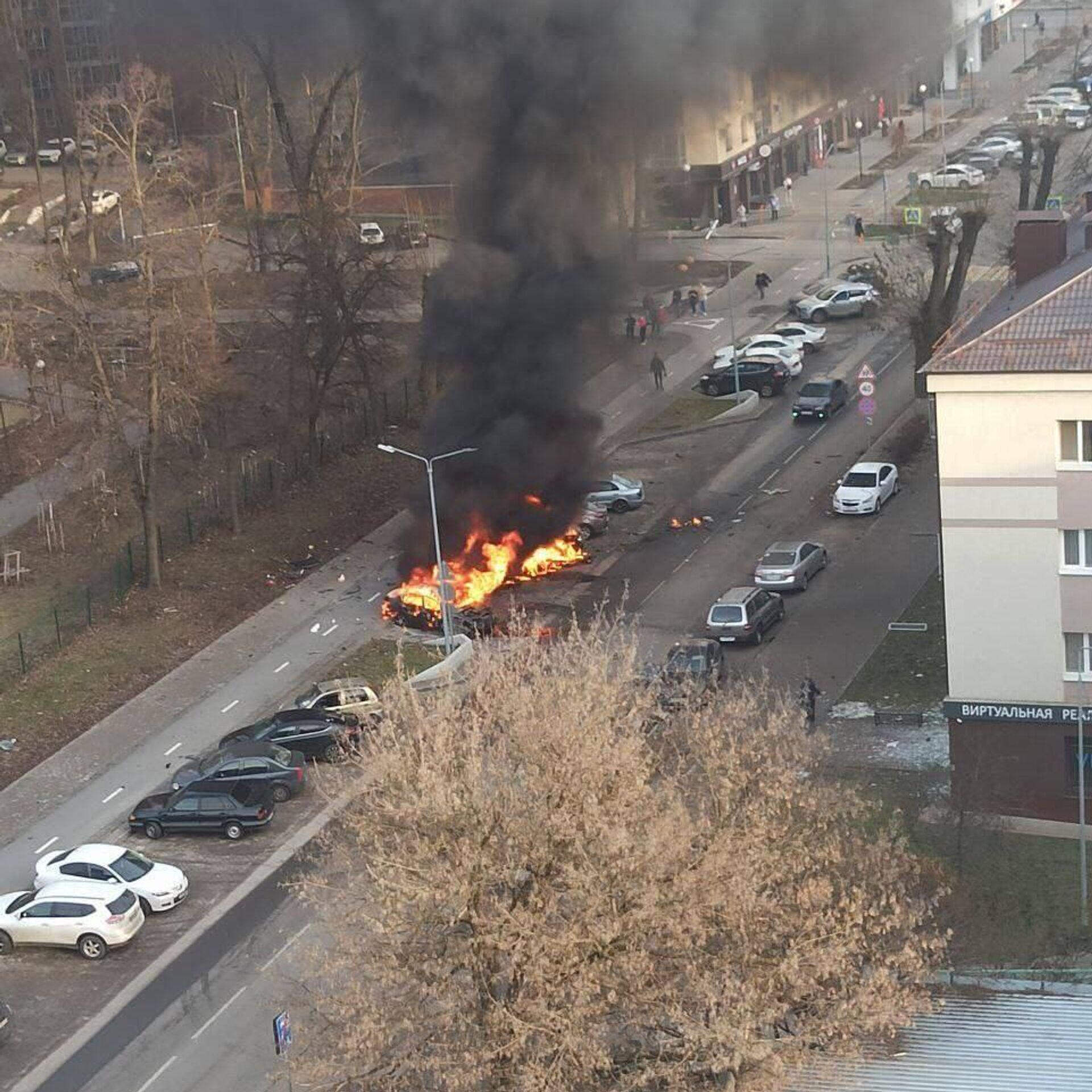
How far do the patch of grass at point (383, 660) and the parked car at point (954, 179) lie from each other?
4913cm

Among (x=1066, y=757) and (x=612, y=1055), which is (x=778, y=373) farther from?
(x=612, y=1055)

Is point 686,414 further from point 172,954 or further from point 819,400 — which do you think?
point 172,954

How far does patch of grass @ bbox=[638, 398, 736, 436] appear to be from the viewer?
65875mm

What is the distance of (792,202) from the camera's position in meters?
89.1

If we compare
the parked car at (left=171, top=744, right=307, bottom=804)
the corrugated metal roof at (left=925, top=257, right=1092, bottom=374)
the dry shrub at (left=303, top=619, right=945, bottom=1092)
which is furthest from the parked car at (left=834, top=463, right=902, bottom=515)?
the dry shrub at (left=303, top=619, right=945, bottom=1092)

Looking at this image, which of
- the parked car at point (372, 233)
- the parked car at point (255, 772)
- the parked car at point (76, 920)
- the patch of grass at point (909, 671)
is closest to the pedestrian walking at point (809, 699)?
the patch of grass at point (909, 671)

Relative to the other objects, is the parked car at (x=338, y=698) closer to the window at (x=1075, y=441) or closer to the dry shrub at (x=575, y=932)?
the window at (x=1075, y=441)

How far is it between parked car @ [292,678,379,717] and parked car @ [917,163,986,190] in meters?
53.4

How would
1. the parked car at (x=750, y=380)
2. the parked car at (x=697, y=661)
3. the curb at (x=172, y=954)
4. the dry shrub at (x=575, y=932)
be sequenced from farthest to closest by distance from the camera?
the parked car at (x=750, y=380), the parked car at (x=697, y=661), the curb at (x=172, y=954), the dry shrub at (x=575, y=932)

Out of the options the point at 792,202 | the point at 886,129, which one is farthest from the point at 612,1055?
the point at 886,129

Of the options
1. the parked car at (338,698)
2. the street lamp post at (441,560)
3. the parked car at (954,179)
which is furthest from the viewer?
the parked car at (954,179)

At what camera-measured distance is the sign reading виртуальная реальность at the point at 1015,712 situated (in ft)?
125

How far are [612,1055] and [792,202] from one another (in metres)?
68.1

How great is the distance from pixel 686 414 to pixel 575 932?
1742 inches
